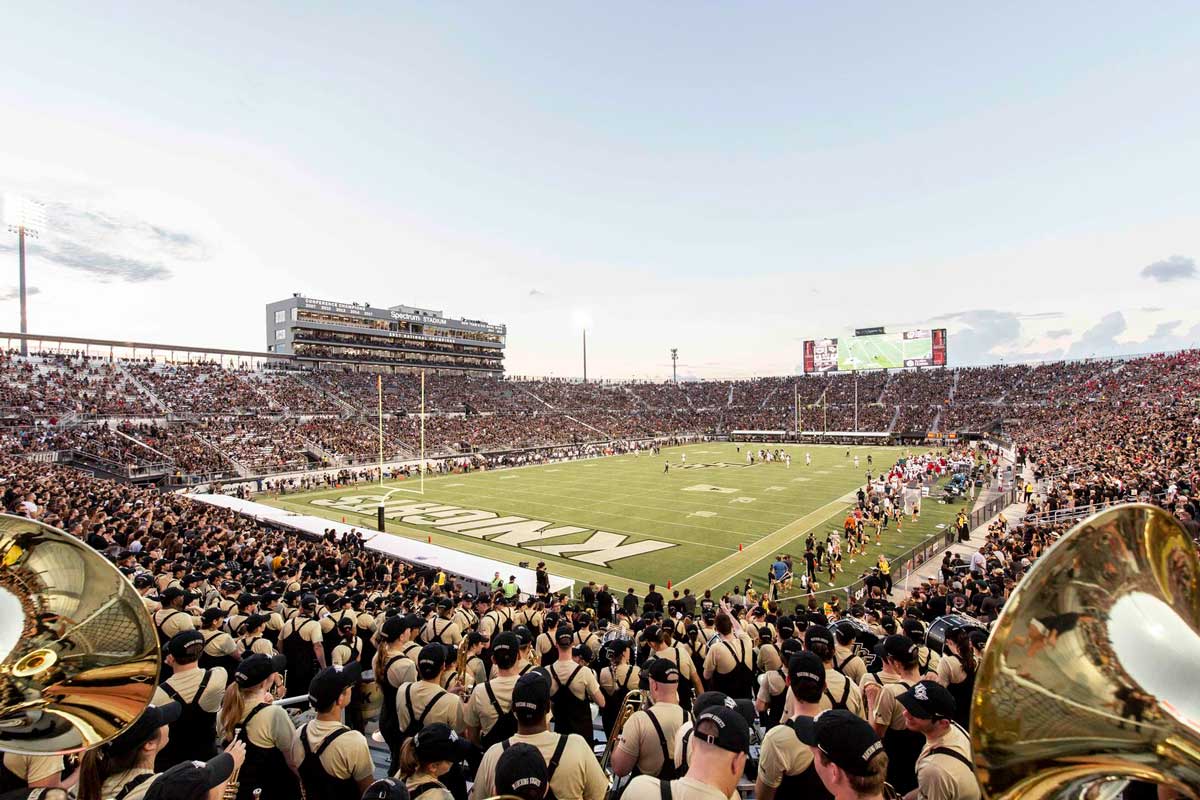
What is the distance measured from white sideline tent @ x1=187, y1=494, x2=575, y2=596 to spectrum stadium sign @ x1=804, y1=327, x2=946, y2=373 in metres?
65.3

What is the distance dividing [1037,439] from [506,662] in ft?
149

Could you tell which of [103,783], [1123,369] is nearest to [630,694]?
[103,783]

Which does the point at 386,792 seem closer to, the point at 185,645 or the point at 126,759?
the point at 126,759

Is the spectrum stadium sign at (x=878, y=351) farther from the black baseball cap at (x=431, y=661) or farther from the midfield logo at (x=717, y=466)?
the black baseball cap at (x=431, y=661)

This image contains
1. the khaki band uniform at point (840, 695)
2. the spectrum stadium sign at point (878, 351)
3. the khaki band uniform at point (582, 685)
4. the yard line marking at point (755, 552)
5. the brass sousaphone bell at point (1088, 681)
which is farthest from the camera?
the spectrum stadium sign at point (878, 351)

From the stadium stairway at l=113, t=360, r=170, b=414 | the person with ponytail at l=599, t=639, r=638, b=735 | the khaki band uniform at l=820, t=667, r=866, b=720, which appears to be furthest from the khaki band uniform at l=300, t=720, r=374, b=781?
the stadium stairway at l=113, t=360, r=170, b=414

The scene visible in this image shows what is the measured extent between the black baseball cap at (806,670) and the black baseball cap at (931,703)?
1.69ft

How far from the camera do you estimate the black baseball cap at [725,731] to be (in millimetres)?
2049

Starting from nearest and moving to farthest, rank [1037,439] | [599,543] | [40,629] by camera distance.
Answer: [40,629] → [599,543] → [1037,439]

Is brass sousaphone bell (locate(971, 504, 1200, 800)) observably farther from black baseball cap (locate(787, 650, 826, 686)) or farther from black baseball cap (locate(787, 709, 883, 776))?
black baseball cap (locate(787, 650, 826, 686))

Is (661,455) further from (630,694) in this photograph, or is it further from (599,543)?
(630,694)

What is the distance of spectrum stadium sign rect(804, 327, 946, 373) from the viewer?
220 feet

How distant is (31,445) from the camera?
1192 inches

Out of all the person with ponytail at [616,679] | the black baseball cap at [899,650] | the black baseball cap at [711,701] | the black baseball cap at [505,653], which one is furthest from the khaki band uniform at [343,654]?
the black baseball cap at [899,650]
